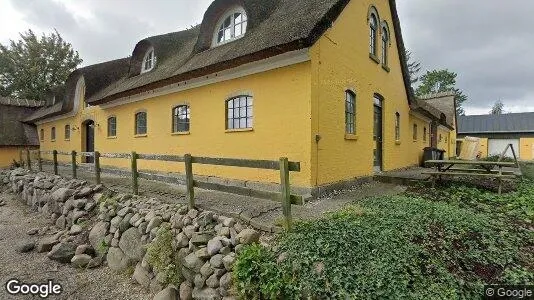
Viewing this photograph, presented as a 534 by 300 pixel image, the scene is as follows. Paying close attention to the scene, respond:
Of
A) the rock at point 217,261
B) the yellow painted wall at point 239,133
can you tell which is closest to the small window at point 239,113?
the yellow painted wall at point 239,133

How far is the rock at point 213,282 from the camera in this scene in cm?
401

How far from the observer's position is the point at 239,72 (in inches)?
319

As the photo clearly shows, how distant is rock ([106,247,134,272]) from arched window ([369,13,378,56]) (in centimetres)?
938

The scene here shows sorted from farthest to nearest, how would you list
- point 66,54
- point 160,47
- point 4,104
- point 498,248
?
point 66,54 → point 4,104 → point 160,47 → point 498,248

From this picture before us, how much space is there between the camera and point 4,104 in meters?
22.1

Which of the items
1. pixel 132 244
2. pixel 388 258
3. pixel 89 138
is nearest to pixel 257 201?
pixel 132 244

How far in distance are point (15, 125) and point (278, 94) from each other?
24325 millimetres

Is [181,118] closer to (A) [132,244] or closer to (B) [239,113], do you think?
(B) [239,113]

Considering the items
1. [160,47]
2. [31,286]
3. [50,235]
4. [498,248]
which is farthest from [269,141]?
[160,47]

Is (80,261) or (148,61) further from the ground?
(148,61)

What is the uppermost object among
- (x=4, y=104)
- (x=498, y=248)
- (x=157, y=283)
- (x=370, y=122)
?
(x=4, y=104)

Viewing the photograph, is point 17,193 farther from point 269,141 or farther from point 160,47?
point 269,141

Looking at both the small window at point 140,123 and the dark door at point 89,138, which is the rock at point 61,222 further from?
the dark door at point 89,138

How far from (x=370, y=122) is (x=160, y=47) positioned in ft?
29.7
